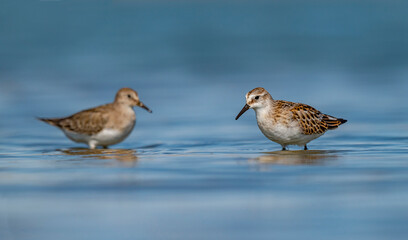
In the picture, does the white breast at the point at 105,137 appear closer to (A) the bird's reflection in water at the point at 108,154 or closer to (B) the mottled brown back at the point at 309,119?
(A) the bird's reflection in water at the point at 108,154

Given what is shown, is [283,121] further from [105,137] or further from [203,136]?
[105,137]

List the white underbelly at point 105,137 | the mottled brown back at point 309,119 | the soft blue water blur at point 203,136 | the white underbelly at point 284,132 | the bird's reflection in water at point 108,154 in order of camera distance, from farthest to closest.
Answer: the white underbelly at point 105,137
the mottled brown back at point 309,119
the white underbelly at point 284,132
the bird's reflection in water at point 108,154
the soft blue water blur at point 203,136

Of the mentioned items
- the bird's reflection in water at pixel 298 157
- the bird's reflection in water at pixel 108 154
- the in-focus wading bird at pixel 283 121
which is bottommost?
the bird's reflection in water at pixel 298 157

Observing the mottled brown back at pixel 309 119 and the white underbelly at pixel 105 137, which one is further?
the white underbelly at pixel 105 137

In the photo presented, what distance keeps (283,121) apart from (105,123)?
266 centimetres

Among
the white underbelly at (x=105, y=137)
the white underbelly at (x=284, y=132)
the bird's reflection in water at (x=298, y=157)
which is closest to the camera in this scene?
the bird's reflection in water at (x=298, y=157)

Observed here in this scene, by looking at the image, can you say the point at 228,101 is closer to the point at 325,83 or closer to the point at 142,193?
the point at 325,83

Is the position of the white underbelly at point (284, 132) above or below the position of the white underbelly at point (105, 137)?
below

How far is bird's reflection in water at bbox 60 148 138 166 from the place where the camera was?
9231 mm

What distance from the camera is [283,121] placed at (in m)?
9.90

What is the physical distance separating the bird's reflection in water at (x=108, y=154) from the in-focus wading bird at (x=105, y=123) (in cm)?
22

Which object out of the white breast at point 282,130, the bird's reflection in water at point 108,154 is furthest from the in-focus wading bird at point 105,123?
the white breast at point 282,130

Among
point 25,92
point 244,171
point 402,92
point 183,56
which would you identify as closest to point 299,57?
point 183,56

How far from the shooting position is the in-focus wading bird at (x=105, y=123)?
10.9 m
